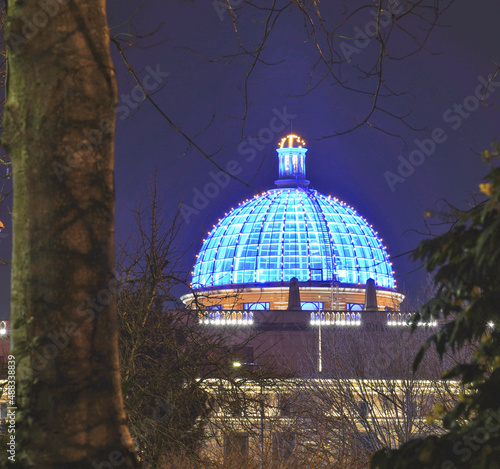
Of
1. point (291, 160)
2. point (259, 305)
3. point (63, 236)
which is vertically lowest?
point (63, 236)

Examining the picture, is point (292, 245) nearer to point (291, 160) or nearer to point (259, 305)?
point (259, 305)

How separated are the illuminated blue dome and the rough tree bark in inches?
3118

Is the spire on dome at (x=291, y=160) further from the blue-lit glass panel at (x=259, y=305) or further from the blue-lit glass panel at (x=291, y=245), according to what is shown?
the blue-lit glass panel at (x=259, y=305)

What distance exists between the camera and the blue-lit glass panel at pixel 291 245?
283ft

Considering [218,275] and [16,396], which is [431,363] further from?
[218,275]

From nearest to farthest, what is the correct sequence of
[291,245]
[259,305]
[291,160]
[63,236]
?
[63,236]
[259,305]
[291,245]
[291,160]

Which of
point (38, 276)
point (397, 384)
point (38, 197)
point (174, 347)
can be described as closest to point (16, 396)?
point (38, 276)

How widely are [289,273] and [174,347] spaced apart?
6954cm

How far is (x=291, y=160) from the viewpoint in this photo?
9938cm

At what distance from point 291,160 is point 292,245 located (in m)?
15.1

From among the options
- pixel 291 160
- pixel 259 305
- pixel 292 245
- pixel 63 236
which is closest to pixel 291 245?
pixel 292 245

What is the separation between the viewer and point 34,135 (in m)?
4.09

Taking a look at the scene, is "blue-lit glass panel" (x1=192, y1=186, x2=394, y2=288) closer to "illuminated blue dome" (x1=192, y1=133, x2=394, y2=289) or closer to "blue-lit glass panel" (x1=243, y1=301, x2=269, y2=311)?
"illuminated blue dome" (x1=192, y1=133, x2=394, y2=289)

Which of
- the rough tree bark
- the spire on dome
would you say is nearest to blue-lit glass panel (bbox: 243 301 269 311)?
the spire on dome
